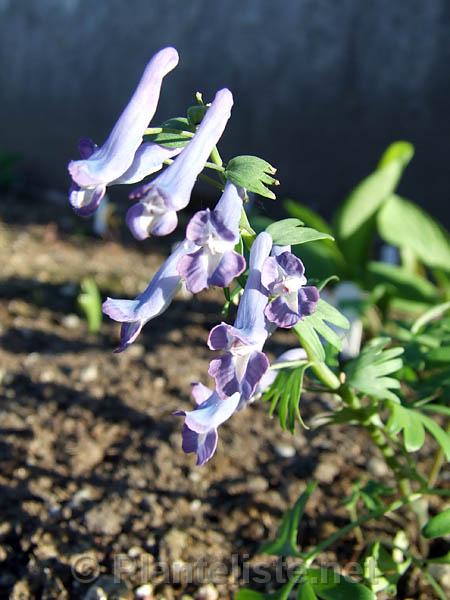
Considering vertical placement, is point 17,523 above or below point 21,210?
above

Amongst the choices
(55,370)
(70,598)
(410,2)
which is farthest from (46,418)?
(410,2)

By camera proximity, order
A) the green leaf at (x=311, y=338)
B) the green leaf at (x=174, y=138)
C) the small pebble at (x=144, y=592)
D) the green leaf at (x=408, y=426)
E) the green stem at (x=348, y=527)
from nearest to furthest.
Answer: the green leaf at (x=174, y=138), the green leaf at (x=311, y=338), the green leaf at (x=408, y=426), the green stem at (x=348, y=527), the small pebble at (x=144, y=592)

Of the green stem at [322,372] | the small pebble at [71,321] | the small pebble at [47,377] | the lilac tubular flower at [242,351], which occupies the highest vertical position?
the lilac tubular flower at [242,351]

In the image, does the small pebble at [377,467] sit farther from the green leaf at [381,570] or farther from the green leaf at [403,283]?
the green leaf at [403,283]

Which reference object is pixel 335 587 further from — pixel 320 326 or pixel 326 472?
pixel 326 472

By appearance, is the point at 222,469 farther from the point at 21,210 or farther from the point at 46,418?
the point at 21,210

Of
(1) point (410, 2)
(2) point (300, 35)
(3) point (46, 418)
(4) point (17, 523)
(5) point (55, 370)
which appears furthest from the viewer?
(2) point (300, 35)

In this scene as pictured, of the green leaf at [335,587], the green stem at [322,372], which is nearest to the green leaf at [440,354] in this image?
the green stem at [322,372]
